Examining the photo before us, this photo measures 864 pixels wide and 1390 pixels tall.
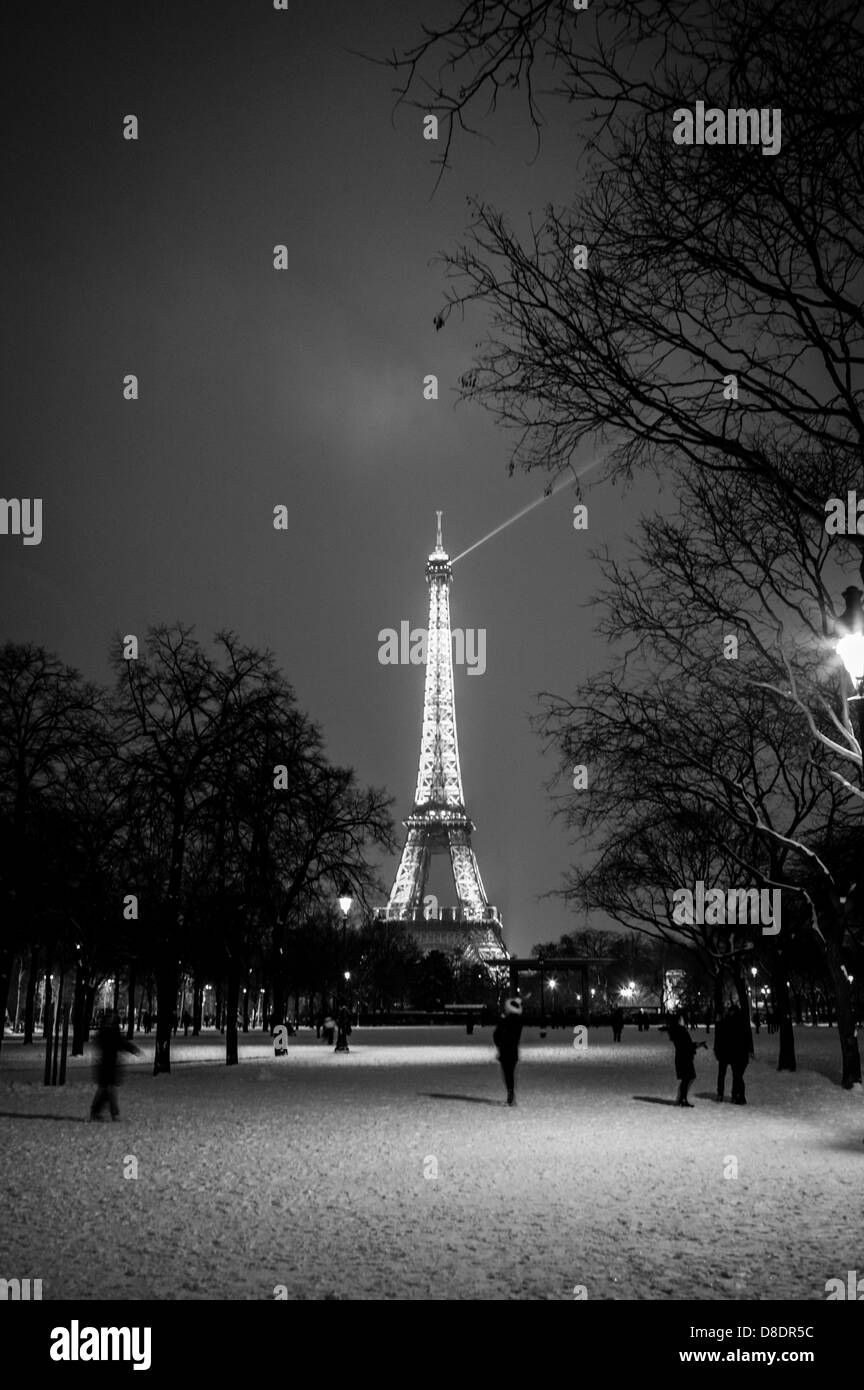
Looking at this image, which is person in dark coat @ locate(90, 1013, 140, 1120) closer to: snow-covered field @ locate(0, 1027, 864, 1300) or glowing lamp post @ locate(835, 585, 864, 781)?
snow-covered field @ locate(0, 1027, 864, 1300)

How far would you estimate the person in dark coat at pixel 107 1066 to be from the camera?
63.1ft

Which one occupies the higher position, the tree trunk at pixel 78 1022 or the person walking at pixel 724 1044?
the person walking at pixel 724 1044

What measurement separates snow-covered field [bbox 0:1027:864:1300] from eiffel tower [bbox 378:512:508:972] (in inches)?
3975

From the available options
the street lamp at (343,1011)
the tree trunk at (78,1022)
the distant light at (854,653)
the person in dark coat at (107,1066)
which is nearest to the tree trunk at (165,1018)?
the street lamp at (343,1011)

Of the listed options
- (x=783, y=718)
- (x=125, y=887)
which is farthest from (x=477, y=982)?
(x=783, y=718)

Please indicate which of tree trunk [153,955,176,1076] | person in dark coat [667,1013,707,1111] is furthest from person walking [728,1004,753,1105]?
tree trunk [153,955,176,1076]

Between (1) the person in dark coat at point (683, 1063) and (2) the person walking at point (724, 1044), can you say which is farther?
(2) the person walking at point (724, 1044)

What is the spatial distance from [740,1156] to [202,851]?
72.1 feet

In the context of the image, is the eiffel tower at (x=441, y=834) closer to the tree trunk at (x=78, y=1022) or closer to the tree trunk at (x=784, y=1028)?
the tree trunk at (x=78, y=1022)

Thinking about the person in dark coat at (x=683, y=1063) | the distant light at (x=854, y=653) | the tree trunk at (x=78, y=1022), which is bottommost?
the tree trunk at (x=78, y=1022)

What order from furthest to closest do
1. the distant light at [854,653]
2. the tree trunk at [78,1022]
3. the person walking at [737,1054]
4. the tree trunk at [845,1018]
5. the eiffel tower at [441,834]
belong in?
the eiffel tower at [441,834] < the tree trunk at [78,1022] < the tree trunk at [845,1018] < the person walking at [737,1054] < the distant light at [854,653]

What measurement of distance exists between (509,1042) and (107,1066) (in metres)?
7.72

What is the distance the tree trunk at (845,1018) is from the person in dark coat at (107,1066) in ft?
52.8

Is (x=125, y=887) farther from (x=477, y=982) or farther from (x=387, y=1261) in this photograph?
(x=477, y=982)
